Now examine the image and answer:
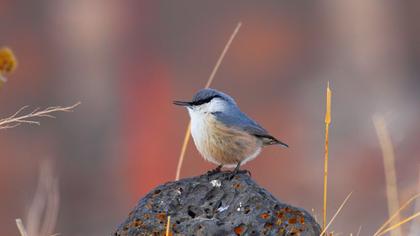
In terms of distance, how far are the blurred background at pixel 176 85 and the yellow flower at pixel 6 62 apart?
18640 millimetres

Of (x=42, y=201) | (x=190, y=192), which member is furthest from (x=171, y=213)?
(x=42, y=201)

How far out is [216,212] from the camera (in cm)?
431

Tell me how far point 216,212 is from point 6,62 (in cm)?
146

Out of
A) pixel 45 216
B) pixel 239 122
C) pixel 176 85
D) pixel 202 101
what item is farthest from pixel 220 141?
pixel 176 85

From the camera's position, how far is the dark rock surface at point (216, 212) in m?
4.07

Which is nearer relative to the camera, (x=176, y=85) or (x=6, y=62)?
(x=6, y=62)

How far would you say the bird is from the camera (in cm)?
550

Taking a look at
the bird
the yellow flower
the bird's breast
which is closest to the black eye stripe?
the bird

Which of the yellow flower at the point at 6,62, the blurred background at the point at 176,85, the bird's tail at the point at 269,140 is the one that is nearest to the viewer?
the yellow flower at the point at 6,62

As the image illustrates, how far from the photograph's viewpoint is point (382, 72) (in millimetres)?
24578

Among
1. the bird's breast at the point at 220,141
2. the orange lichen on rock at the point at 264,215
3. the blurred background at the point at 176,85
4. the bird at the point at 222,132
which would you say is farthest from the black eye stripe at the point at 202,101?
the blurred background at the point at 176,85

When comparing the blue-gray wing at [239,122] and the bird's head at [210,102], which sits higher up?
the bird's head at [210,102]

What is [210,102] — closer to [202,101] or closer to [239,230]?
[202,101]

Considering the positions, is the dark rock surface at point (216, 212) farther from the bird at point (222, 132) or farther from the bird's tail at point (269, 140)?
the bird's tail at point (269, 140)
